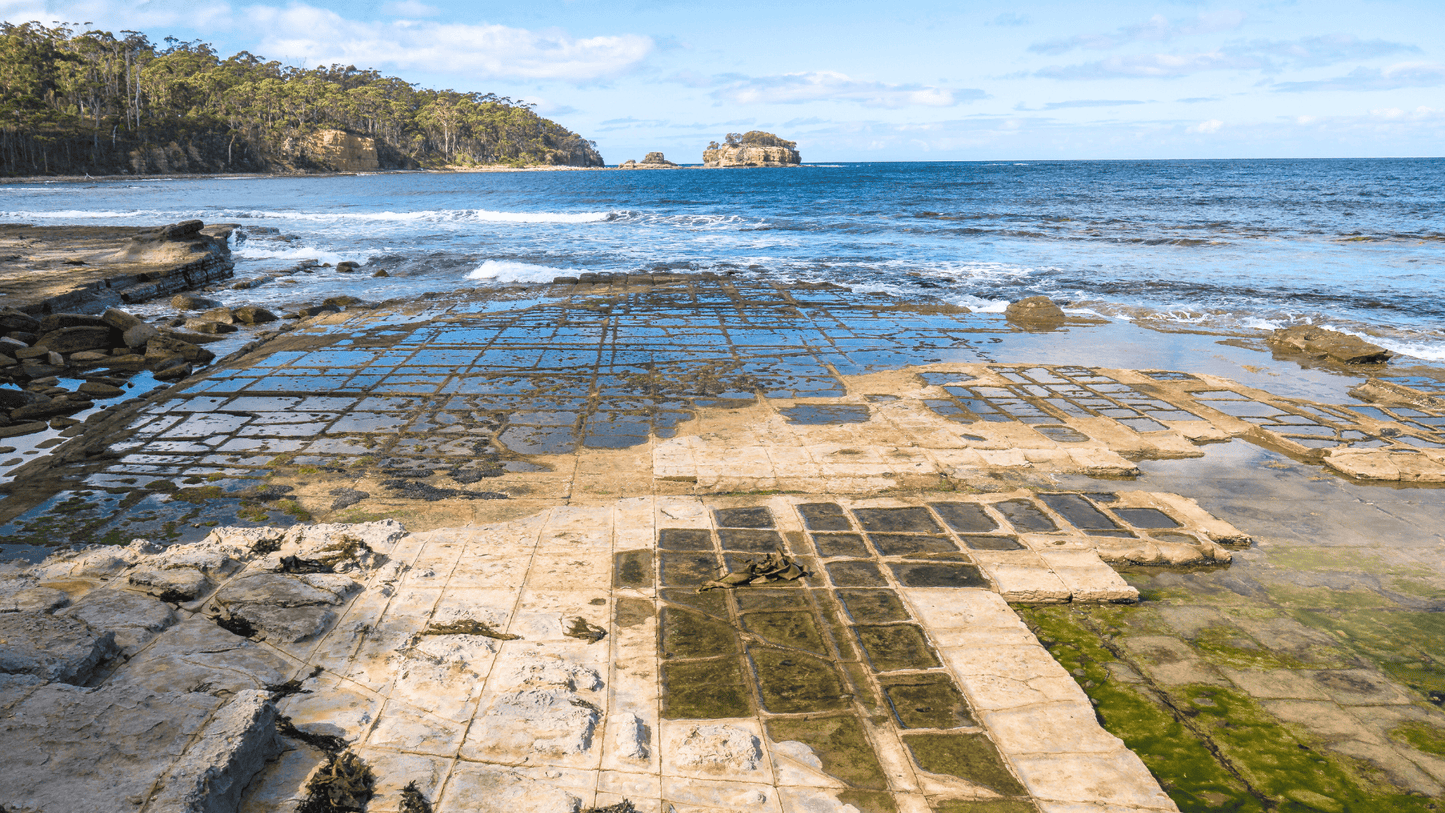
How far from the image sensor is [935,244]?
88.8 feet

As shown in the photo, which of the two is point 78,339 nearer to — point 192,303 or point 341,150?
point 192,303

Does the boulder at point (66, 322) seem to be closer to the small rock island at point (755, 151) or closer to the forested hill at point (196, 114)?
the forested hill at point (196, 114)

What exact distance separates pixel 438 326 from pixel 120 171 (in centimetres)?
8617

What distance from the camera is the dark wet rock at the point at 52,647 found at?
10.7 feet

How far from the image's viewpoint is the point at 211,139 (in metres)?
84.2

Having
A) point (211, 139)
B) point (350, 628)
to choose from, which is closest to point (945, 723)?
point (350, 628)

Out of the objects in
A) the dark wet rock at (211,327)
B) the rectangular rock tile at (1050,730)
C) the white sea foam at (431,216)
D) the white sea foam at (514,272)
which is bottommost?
the rectangular rock tile at (1050,730)

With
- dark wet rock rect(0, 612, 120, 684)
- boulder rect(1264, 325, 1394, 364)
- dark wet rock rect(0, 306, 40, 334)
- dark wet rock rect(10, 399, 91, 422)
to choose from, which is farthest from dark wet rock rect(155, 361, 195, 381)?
boulder rect(1264, 325, 1394, 364)

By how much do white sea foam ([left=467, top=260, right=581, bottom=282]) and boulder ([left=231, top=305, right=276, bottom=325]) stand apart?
551 centimetres

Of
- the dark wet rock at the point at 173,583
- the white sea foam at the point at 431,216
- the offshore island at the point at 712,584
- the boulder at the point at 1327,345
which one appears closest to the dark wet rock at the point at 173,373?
the offshore island at the point at 712,584

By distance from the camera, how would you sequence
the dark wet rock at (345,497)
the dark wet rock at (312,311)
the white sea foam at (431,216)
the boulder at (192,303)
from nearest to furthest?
the dark wet rock at (345,497), the dark wet rock at (312,311), the boulder at (192,303), the white sea foam at (431,216)

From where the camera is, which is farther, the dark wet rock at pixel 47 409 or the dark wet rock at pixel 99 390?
the dark wet rock at pixel 99 390

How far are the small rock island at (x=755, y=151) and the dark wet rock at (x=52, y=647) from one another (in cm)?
16774

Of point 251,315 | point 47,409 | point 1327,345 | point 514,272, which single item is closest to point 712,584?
point 47,409
